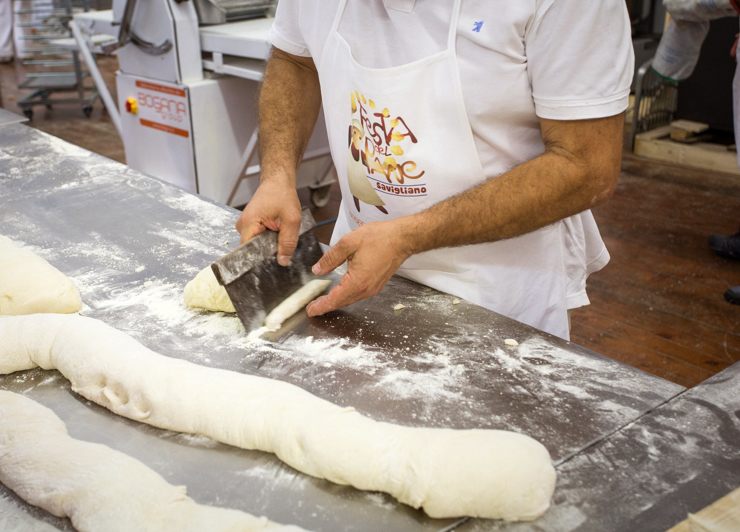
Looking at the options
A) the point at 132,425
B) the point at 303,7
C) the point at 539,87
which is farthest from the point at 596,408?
the point at 303,7

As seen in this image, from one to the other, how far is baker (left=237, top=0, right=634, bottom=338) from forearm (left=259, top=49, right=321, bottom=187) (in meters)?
0.10

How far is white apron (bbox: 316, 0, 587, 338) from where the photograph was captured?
1.35 m

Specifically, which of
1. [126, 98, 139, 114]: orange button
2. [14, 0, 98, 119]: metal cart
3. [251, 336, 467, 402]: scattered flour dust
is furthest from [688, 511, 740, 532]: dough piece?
[14, 0, 98, 119]: metal cart

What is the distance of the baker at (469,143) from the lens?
1.19m

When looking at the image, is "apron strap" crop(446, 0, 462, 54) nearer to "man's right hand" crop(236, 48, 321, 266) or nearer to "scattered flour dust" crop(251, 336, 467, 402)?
"man's right hand" crop(236, 48, 321, 266)

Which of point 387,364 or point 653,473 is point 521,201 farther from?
point 653,473

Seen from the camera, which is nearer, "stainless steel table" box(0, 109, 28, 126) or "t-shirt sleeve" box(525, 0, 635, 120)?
"t-shirt sleeve" box(525, 0, 635, 120)

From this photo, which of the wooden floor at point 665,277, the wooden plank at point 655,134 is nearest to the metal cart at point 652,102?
the wooden plank at point 655,134

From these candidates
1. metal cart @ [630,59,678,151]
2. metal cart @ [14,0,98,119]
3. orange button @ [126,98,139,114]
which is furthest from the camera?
metal cart @ [14,0,98,119]

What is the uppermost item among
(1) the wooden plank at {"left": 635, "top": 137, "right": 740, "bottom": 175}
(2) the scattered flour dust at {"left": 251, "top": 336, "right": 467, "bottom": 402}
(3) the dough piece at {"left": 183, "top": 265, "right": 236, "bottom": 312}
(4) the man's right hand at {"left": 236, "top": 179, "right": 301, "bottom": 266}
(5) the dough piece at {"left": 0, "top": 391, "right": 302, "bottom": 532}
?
(4) the man's right hand at {"left": 236, "top": 179, "right": 301, "bottom": 266}

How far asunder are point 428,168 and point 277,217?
1.23 feet

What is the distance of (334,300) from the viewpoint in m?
1.32

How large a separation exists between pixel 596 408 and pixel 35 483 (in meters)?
0.92

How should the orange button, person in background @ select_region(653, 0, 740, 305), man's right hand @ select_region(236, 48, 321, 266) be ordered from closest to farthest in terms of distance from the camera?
man's right hand @ select_region(236, 48, 321, 266) → person in background @ select_region(653, 0, 740, 305) → the orange button
